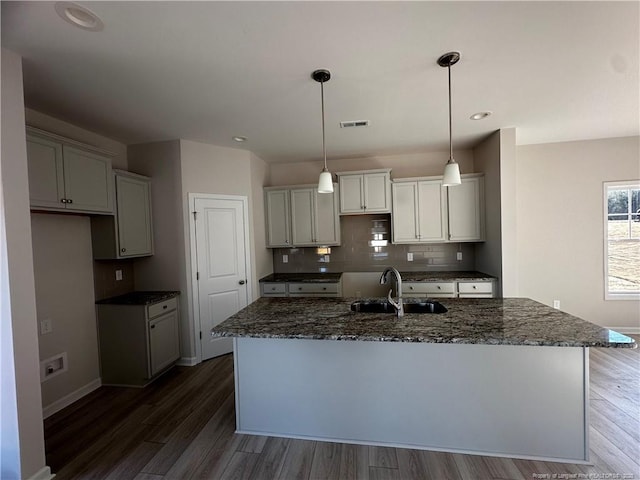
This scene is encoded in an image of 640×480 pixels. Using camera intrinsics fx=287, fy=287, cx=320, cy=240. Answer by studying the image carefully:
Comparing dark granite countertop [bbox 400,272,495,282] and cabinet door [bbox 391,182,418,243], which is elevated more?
cabinet door [bbox 391,182,418,243]

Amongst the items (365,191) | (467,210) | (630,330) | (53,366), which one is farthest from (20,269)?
(630,330)

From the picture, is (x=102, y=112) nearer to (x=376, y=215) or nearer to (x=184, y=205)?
(x=184, y=205)

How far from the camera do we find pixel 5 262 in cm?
154

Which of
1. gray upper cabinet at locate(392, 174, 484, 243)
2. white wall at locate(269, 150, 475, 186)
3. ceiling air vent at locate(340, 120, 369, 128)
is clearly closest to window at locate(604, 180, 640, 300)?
gray upper cabinet at locate(392, 174, 484, 243)

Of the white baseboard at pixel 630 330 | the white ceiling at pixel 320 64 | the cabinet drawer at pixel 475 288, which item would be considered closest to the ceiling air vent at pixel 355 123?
the white ceiling at pixel 320 64

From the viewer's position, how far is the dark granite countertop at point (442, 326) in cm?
160

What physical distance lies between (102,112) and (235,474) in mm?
3034

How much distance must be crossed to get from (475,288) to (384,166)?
209 centimetres

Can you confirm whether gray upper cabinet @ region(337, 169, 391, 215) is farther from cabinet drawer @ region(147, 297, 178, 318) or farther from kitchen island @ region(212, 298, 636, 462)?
cabinet drawer @ region(147, 297, 178, 318)

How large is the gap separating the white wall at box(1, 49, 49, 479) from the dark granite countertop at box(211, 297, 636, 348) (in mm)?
1055

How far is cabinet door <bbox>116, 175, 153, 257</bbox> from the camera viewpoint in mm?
2951

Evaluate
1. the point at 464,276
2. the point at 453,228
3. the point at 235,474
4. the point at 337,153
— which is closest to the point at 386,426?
the point at 235,474

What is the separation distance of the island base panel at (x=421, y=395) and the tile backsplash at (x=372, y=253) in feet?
7.92

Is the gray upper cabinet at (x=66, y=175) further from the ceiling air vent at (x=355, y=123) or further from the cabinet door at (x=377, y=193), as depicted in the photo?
the cabinet door at (x=377, y=193)
